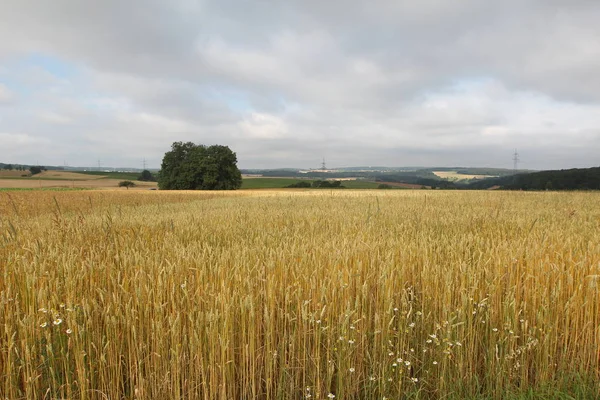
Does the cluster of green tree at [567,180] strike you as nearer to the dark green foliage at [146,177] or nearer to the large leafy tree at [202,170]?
the large leafy tree at [202,170]

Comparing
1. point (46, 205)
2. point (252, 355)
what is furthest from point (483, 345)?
point (46, 205)

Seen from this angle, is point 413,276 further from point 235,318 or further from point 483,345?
point 235,318

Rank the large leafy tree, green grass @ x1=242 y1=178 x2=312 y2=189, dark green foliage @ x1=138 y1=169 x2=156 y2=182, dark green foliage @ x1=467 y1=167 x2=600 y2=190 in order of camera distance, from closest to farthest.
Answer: dark green foliage @ x1=467 y1=167 x2=600 y2=190 < the large leafy tree < green grass @ x1=242 y1=178 x2=312 y2=189 < dark green foliage @ x1=138 y1=169 x2=156 y2=182

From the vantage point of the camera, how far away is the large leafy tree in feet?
231

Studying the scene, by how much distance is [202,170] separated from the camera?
7100 centimetres

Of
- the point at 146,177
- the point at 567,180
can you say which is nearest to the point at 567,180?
the point at 567,180

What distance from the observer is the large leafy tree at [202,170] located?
2776 inches

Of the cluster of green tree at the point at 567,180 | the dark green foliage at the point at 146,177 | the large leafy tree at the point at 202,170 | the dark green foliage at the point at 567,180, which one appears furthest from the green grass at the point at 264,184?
the cluster of green tree at the point at 567,180

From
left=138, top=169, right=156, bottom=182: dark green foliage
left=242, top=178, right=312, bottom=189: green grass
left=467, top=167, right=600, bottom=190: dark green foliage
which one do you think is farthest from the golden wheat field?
left=138, top=169, right=156, bottom=182: dark green foliage

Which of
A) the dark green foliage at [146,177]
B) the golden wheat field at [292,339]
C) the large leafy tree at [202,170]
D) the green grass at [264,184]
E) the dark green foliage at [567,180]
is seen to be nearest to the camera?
the golden wheat field at [292,339]

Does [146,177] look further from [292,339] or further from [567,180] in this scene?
[292,339]

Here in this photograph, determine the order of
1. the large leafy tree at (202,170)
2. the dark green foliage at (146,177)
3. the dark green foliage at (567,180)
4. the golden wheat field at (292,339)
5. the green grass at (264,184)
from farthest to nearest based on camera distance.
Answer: the dark green foliage at (146,177), the green grass at (264,184), the large leafy tree at (202,170), the dark green foliage at (567,180), the golden wheat field at (292,339)

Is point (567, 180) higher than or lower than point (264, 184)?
higher

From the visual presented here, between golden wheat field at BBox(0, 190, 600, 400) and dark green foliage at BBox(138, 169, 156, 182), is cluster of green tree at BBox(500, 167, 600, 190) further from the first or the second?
dark green foliage at BBox(138, 169, 156, 182)
